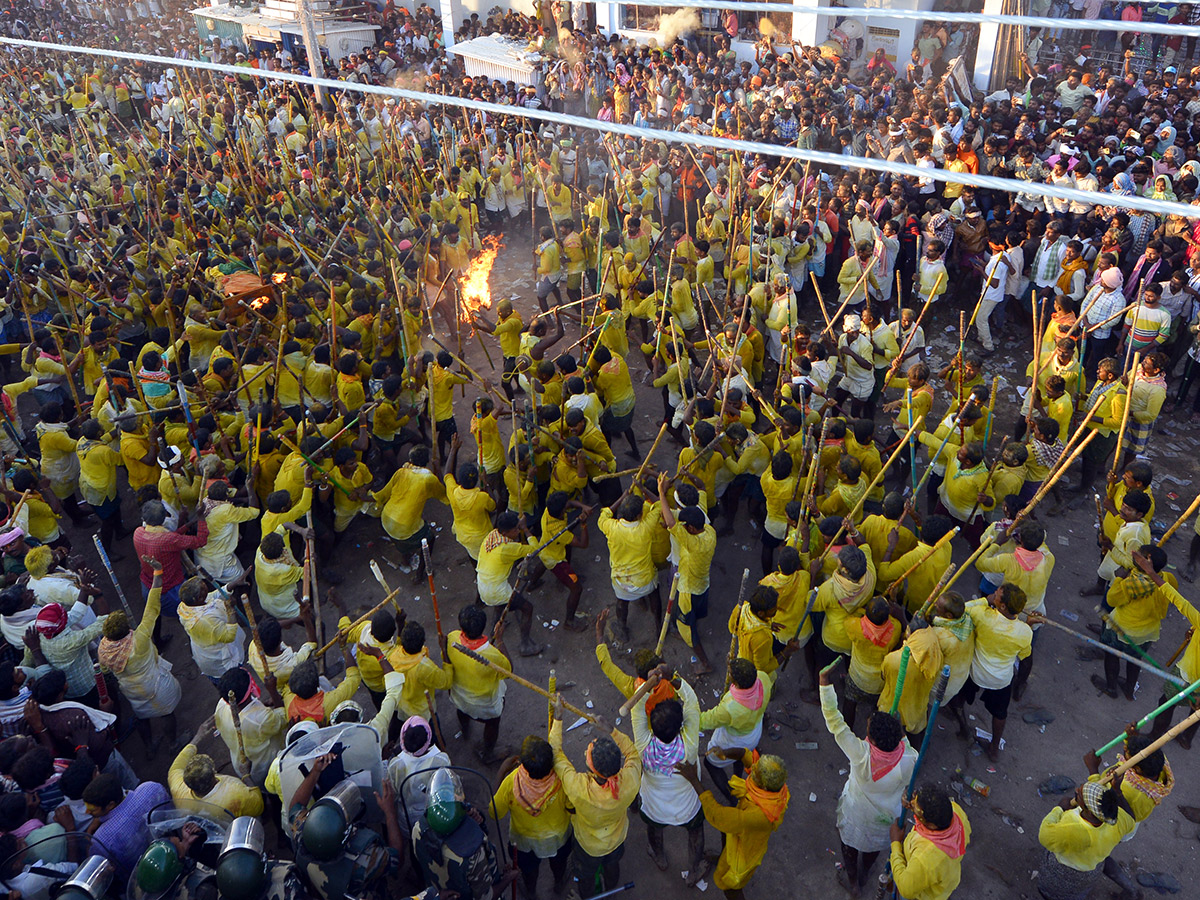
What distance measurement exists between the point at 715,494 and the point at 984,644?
2.57 metres

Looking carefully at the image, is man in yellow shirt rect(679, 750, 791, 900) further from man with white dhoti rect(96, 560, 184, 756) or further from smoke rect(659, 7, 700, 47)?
smoke rect(659, 7, 700, 47)

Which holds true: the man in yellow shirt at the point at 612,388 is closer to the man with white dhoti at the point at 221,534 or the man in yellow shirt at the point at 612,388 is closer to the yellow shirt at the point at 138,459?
the man with white dhoti at the point at 221,534

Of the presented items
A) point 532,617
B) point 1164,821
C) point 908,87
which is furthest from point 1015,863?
point 908,87

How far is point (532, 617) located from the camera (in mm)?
7035

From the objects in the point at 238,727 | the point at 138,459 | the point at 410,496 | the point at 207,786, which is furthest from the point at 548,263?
the point at 207,786

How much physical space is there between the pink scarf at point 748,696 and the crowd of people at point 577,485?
15mm

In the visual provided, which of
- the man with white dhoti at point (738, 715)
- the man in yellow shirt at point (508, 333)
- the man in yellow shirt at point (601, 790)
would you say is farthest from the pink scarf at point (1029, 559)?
the man in yellow shirt at point (508, 333)

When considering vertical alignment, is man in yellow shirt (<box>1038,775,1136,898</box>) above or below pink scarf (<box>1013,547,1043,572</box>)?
below

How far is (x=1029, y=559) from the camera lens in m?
5.41

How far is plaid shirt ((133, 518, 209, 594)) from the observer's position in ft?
20.2

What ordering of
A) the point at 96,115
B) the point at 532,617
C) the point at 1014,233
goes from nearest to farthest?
the point at 532,617 < the point at 1014,233 < the point at 96,115

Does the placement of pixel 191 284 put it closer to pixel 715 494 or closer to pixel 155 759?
pixel 155 759

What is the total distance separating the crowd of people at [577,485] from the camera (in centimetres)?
434

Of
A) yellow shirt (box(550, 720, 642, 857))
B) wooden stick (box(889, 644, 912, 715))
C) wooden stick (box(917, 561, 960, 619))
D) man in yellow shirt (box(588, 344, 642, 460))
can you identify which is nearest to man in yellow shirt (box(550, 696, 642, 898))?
yellow shirt (box(550, 720, 642, 857))
